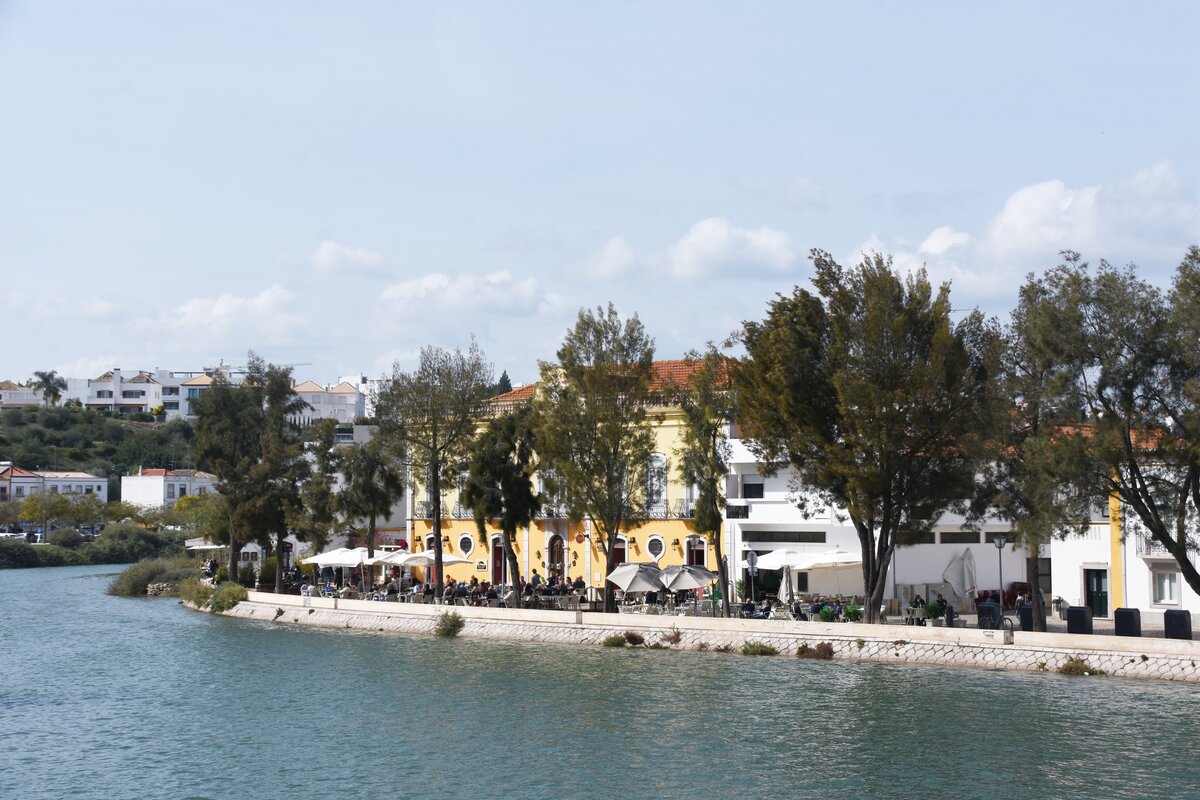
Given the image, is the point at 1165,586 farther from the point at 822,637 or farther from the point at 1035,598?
the point at 822,637

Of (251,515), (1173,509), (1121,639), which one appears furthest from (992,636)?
(251,515)

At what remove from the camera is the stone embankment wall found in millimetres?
31719

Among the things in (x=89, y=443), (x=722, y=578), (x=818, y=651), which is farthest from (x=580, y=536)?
(x=89, y=443)

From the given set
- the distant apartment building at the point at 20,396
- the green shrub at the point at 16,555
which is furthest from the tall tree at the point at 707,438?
the distant apartment building at the point at 20,396

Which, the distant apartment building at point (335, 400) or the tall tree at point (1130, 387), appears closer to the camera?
the tall tree at point (1130, 387)

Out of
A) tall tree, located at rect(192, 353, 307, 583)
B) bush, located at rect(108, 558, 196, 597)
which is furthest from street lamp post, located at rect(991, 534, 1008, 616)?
bush, located at rect(108, 558, 196, 597)

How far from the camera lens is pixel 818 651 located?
36406 mm

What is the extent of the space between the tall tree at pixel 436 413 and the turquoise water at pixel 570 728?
10.9 metres

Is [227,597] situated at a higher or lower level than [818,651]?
higher

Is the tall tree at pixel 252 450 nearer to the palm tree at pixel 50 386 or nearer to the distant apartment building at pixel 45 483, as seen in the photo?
the distant apartment building at pixel 45 483

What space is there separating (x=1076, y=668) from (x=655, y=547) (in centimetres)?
2448

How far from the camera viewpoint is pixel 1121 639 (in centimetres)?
3219

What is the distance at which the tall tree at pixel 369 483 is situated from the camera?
5584 centimetres

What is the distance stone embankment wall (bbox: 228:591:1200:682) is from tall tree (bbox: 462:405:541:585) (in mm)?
4446
